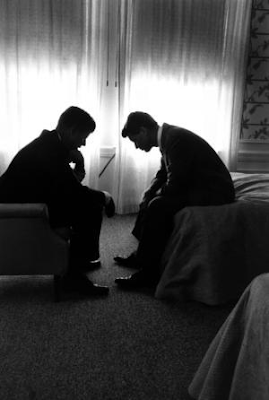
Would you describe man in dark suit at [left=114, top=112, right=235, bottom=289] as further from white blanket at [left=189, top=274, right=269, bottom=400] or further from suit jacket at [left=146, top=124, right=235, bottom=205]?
white blanket at [left=189, top=274, right=269, bottom=400]

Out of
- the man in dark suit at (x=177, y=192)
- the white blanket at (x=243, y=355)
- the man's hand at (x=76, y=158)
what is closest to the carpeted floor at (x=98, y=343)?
the man in dark suit at (x=177, y=192)

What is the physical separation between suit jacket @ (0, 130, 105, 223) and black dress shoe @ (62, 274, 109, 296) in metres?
0.38

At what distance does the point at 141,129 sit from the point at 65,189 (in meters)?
0.64

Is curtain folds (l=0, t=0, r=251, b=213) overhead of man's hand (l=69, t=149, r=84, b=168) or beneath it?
overhead

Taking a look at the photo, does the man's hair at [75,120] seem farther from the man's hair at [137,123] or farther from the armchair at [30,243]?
the armchair at [30,243]

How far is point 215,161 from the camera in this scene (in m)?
2.26

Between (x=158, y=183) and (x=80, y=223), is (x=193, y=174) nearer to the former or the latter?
(x=158, y=183)

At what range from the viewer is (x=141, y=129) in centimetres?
234

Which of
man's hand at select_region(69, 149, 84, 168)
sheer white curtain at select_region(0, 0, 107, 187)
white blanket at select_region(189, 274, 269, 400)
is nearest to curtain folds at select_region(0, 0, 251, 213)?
sheer white curtain at select_region(0, 0, 107, 187)

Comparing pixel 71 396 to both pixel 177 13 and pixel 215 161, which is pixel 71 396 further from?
pixel 177 13

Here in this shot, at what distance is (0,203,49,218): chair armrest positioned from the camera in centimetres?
183

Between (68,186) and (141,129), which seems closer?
(68,186)

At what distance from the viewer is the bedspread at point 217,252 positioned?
6.61ft

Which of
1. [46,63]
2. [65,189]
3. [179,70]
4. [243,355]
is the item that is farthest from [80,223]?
[179,70]
